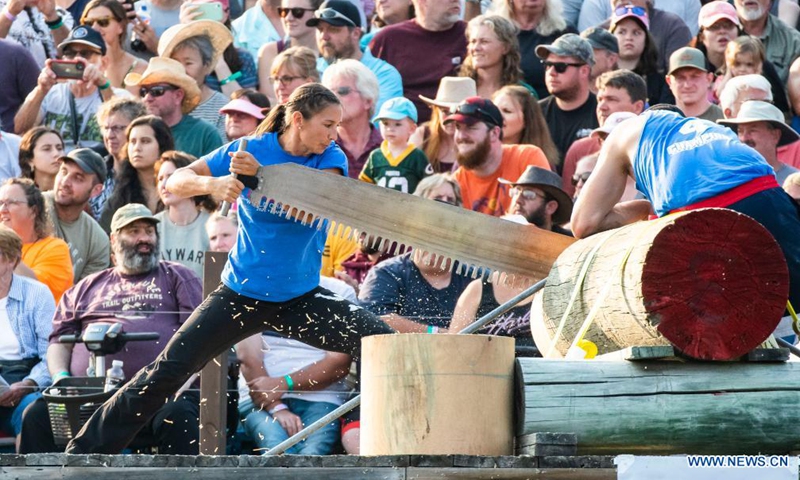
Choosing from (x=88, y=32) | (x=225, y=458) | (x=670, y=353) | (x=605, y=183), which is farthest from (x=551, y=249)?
(x=88, y=32)

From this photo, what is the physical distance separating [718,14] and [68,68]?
565 centimetres

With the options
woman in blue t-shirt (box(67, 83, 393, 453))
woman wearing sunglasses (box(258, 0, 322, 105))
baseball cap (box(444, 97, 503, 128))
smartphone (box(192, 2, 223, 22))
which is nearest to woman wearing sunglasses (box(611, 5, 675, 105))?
baseball cap (box(444, 97, 503, 128))

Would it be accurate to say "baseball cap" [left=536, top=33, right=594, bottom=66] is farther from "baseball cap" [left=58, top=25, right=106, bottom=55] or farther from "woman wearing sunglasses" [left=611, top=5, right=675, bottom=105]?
"baseball cap" [left=58, top=25, right=106, bottom=55]

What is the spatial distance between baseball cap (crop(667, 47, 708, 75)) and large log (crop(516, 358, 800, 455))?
21.1 feet

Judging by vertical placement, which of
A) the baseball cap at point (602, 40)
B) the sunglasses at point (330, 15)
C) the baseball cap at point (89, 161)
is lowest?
the baseball cap at point (89, 161)

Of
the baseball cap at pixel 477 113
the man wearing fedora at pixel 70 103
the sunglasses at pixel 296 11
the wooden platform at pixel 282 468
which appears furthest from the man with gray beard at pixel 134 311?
the sunglasses at pixel 296 11

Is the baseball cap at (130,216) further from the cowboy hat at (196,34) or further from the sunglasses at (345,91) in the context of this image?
the cowboy hat at (196,34)

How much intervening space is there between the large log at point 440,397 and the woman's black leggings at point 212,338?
79.6 inches

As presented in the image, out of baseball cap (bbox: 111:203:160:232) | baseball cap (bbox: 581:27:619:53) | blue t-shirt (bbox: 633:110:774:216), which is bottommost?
baseball cap (bbox: 111:203:160:232)

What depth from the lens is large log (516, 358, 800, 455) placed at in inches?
199

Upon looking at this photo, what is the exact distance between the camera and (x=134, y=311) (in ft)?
28.6

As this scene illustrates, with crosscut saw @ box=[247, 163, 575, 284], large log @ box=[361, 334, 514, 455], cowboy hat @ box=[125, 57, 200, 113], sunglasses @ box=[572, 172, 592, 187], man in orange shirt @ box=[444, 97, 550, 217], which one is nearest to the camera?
large log @ box=[361, 334, 514, 455]

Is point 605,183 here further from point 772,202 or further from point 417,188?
point 417,188

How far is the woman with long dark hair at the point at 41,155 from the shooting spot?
38.5 ft
